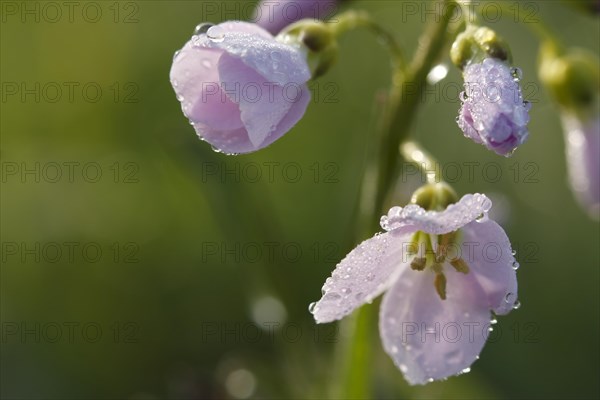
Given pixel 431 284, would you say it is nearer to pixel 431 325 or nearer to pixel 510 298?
pixel 431 325

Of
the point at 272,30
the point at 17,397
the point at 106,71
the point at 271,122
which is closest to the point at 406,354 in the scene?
the point at 271,122

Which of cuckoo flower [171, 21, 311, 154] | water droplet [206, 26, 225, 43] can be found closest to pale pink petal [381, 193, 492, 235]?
cuckoo flower [171, 21, 311, 154]

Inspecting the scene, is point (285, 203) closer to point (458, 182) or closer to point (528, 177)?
point (458, 182)

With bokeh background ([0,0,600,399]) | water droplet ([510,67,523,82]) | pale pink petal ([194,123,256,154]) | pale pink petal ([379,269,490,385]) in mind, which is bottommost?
bokeh background ([0,0,600,399])

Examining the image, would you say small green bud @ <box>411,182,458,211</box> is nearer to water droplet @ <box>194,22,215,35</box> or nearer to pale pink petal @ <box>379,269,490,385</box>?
pale pink petal @ <box>379,269,490,385</box>

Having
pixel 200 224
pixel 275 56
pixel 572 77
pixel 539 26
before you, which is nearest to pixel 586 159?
pixel 572 77

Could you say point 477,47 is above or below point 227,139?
above
